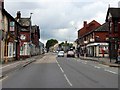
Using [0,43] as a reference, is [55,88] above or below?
below

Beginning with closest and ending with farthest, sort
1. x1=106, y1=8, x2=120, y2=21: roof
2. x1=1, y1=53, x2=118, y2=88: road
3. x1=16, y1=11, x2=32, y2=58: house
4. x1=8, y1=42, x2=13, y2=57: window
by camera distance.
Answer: x1=1, y1=53, x2=118, y2=88: road → x1=8, y1=42, x2=13, y2=57: window → x1=106, y1=8, x2=120, y2=21: roof → x1=16, y1=11, x2=32, y2=58: house

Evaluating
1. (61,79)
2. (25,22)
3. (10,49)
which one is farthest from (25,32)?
(61,79)

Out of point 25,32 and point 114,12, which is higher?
point 114,12

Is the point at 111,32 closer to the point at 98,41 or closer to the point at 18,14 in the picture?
the point at 98,41

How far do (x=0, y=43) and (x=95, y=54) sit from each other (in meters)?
41.9

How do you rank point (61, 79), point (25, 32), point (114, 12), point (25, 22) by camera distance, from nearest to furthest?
point (61, 79) < point (114, 12) < point (25, 32) < point (25, 22)

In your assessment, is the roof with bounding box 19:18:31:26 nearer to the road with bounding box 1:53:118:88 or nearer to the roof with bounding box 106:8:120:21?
the roof with bounding box 106:8:120:21

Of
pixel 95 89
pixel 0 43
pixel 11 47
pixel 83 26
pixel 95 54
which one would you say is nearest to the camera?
pixel 95 89

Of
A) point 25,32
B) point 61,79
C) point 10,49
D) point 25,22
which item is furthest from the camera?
point 25,22

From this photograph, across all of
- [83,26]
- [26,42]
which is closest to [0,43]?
[26,42]

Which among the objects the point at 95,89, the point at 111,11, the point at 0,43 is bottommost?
the point at 95,89

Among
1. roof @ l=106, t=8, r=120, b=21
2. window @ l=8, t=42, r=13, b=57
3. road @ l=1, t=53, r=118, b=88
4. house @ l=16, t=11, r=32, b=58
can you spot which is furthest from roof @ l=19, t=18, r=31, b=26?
road @ l=1, t=53, r=118, b=88

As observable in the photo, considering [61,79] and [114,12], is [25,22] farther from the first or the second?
[61,79]

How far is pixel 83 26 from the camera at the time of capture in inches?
4781
